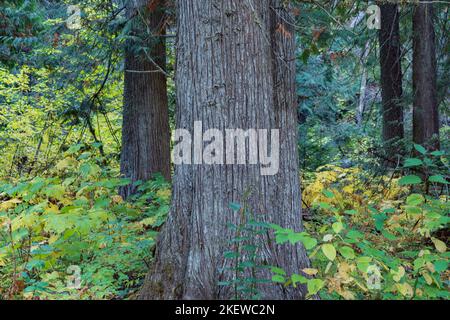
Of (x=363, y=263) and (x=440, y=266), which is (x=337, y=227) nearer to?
(x=363, y=263)

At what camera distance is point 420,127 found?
7449 mm

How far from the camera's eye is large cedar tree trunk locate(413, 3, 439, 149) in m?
7.40

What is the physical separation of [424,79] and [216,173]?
582 centimetres

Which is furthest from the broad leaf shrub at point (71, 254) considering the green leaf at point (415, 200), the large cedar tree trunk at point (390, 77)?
the large cedar tree trunk at point (390, 77)

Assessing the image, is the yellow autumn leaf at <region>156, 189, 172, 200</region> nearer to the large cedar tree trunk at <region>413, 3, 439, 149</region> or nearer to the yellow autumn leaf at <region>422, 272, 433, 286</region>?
the yellow autumn leaf at <region>422, 272, 433, 286</region>

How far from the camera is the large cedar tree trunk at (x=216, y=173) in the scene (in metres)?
3.13

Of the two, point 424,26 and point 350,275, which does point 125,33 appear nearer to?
point 350,275

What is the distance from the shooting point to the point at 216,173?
3217 millimetres

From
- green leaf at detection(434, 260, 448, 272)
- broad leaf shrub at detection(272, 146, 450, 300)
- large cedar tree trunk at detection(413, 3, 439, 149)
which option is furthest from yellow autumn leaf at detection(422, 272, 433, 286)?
large cedar tree trunk at detection(413, 3, 439, 149)

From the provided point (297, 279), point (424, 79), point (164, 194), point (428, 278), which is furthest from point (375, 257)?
point (424, 79)

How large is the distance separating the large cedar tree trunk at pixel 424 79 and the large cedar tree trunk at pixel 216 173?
199 inches

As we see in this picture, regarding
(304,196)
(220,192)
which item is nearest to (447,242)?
(304,196)
